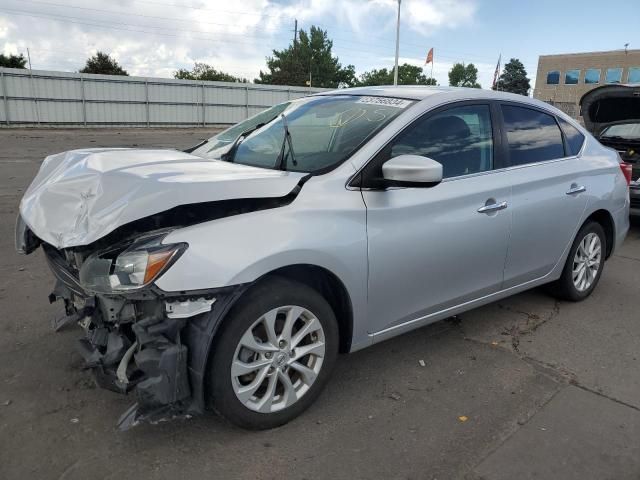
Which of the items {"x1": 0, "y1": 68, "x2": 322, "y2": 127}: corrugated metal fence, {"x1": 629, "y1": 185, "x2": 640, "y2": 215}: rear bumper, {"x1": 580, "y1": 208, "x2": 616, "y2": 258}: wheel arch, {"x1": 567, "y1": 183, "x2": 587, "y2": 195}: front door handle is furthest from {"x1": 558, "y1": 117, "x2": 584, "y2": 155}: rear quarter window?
{"x1": 0, "y1": 68, "x2": 322, "y2": 127}: corrugated metal fence

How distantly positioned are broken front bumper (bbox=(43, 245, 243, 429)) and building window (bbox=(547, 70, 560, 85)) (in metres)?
72.7

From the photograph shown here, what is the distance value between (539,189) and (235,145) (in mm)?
2228

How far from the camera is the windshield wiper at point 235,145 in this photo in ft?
11.6

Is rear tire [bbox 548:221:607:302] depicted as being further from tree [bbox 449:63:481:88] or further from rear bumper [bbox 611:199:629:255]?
tree [bbox 449:63:481:88]

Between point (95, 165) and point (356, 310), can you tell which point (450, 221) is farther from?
point (95, 165)

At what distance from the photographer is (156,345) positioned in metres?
2.34

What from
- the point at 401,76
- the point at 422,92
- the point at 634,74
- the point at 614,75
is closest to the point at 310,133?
the point at 422,92

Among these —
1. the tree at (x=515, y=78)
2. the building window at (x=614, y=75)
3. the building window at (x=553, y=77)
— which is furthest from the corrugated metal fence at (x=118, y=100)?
the tree at (x=515, y=78)

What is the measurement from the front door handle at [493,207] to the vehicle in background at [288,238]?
Answer: 1 centimetres

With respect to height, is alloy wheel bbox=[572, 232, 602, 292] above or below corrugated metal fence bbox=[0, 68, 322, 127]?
below

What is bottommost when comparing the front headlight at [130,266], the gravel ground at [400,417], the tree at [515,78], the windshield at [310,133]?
the gravel ground at [400,417]

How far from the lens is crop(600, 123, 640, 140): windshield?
7924 mm

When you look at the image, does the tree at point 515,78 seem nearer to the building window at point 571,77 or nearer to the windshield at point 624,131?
the building window at point 571,77

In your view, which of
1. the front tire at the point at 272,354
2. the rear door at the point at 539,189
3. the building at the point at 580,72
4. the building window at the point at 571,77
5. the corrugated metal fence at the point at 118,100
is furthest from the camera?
the building window at the point at 571,77
